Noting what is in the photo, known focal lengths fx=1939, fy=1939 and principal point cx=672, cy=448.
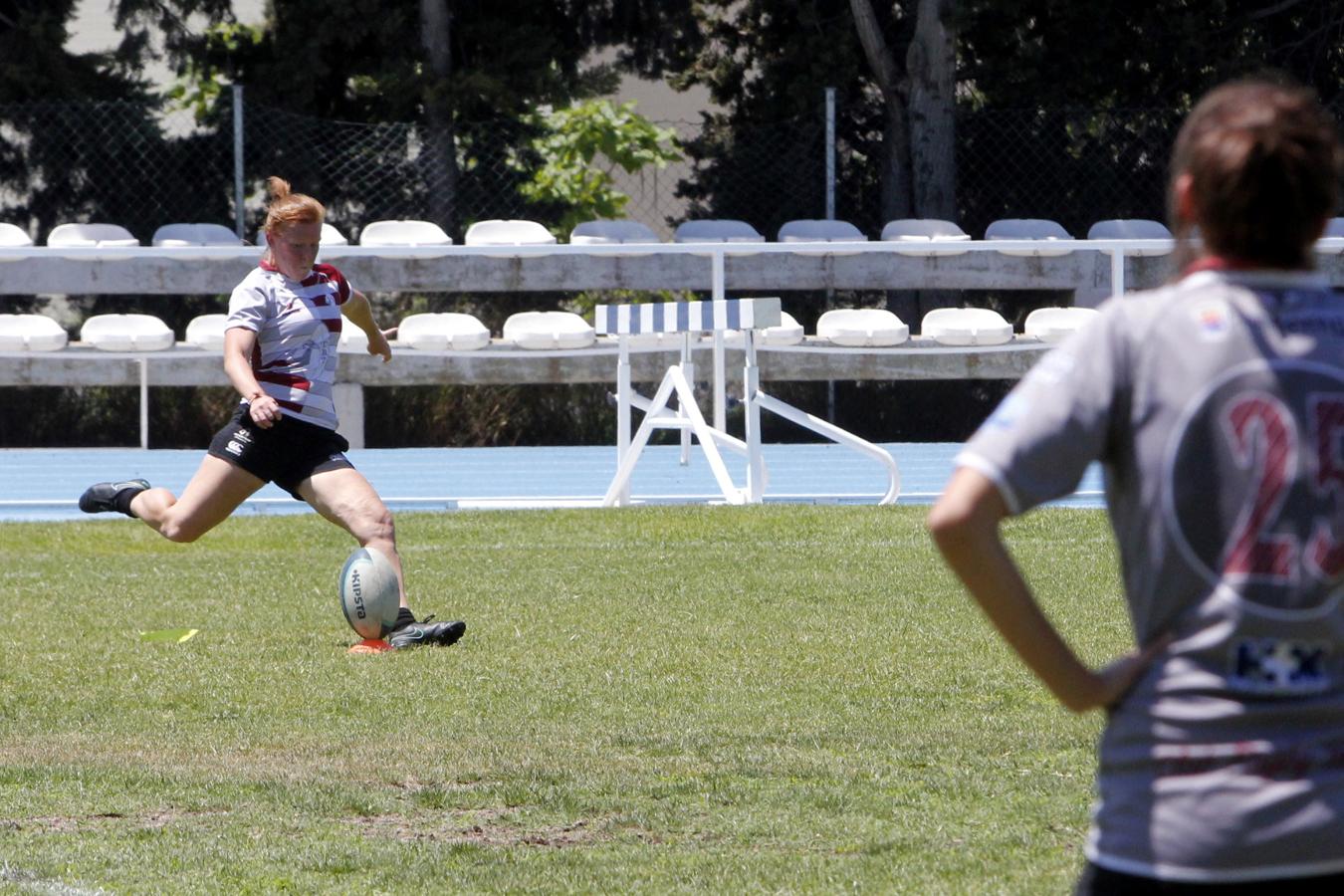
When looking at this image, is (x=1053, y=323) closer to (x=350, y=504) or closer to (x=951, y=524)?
(x=350, y=504)

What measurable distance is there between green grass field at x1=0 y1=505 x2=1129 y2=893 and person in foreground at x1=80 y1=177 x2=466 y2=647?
57cm

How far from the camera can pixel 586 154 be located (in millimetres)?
22859

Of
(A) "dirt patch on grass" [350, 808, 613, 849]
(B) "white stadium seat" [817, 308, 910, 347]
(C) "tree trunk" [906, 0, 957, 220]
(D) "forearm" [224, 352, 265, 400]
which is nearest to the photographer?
(A) "dirt patch on grass" [350, 808, 613, 849]

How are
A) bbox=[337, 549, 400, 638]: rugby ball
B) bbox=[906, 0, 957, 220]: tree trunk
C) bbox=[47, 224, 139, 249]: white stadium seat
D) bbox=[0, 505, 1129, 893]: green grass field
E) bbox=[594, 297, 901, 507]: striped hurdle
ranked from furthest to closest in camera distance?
bbox=[906, 0, 957, 220]: tree trunk, bbox=[47, 224, 139, 249]: white stadium seat, bbox=[594, 297, 901, 507]: striped hurdle, bbox=[337, 549, 400, 638]: rugby ball, bbox=[0, 505, 1129, 893]: green grass field

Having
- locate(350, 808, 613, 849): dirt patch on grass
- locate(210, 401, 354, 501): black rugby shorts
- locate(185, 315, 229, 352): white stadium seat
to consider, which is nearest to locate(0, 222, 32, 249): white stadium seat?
locate(185, 315, 229, 352): white stadium seat

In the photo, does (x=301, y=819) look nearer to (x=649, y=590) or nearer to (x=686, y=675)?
(x=686, y=675)

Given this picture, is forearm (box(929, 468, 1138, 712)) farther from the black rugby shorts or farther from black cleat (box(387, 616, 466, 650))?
black cleat (box(387, 616, 466, 650))

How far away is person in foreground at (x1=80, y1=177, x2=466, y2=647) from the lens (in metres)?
7.14

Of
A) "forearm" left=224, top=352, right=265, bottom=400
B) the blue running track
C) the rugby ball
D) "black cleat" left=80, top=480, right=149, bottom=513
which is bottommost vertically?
the blue running track

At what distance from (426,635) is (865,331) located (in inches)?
450

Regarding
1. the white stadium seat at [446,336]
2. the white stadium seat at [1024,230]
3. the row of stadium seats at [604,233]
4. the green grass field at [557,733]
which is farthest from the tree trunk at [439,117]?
the green grass field at [557,733]

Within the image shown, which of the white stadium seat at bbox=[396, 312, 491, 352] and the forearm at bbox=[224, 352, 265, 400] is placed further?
the white stadium seat at bbox=[396, 312, 491, 352]

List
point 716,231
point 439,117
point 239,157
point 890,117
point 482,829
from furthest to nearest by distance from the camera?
point 439,117 < point 890,117 < point 716,231 < point 239,157 < point 482,829

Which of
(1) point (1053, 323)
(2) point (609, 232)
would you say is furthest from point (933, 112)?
(1) point (1053, 323)
